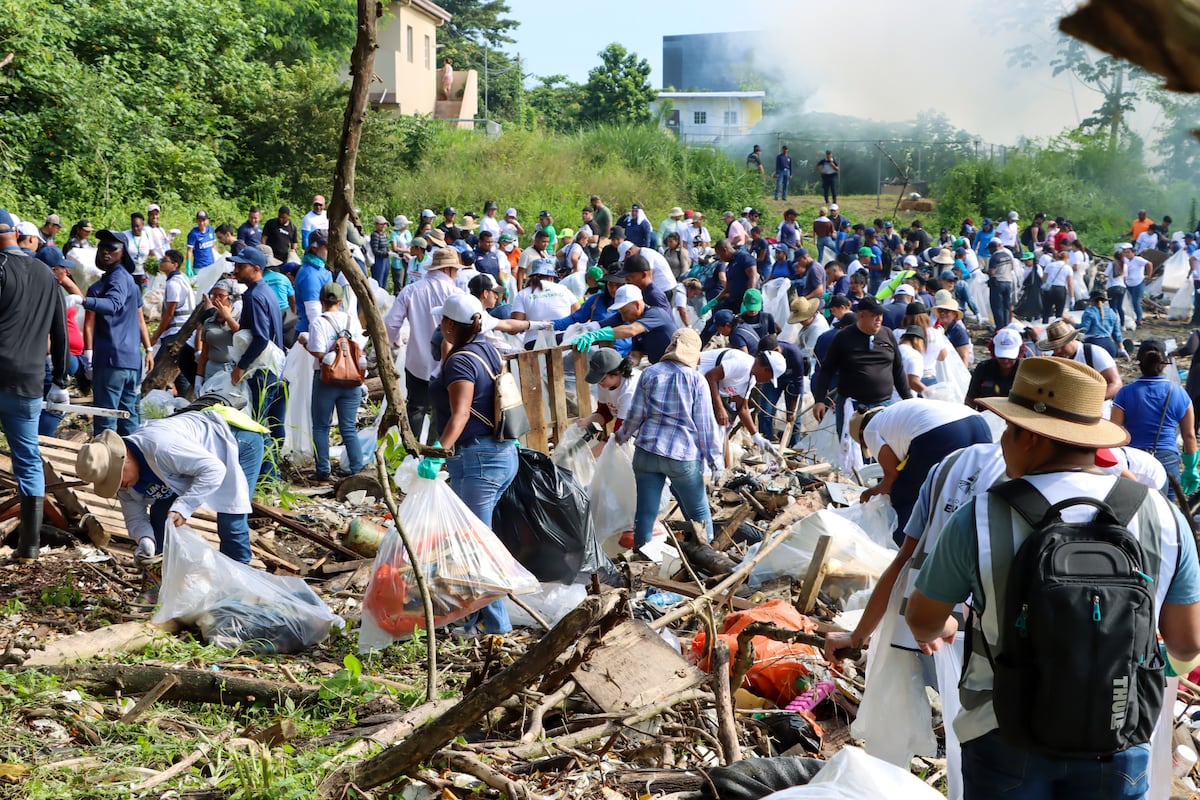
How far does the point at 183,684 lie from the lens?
4.49 m

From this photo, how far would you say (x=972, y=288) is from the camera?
20422mm

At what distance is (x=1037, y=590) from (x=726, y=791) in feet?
4.56

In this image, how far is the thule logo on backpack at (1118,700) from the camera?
8.16 ft

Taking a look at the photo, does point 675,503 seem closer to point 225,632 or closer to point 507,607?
point 507,607

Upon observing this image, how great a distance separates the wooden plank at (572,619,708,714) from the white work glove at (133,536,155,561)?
2603 mm

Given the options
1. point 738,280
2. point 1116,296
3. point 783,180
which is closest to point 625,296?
point 738,280

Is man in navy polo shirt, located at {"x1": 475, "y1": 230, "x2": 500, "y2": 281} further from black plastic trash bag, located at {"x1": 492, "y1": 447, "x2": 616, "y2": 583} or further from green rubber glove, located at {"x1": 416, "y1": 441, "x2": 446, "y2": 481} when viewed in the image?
green rubber glove, located at {"x1": 416, "y1": 441, "x2": 446, "y2": 481}

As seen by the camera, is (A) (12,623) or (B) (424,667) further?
(A) (12,623)

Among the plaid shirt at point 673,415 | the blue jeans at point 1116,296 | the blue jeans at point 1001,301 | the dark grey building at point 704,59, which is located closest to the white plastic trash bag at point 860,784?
the plaid shirt at point 673,415

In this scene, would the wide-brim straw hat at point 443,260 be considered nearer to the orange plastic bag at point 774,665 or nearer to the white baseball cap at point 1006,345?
the white baseball cap at point 1006,345

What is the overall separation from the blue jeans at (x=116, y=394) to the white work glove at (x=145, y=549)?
8.94 feet

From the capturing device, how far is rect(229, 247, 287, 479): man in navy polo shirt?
8430 mm

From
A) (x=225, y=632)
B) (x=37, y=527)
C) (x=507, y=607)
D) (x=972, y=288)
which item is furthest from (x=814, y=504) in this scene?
(x=972, y=288)

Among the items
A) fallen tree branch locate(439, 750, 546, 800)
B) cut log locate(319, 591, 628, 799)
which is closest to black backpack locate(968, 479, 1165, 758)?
cut log locate(319, 591, 628, 799)
